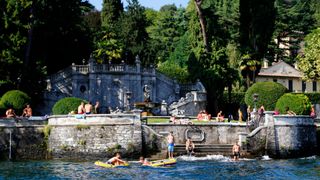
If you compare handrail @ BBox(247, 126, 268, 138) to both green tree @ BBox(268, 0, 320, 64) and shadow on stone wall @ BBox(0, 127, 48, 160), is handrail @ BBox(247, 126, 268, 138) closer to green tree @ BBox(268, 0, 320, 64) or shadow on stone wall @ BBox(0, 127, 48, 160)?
shadow on stone wall @ BBox(0, 127, 48, 160)

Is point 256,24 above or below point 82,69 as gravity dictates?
above

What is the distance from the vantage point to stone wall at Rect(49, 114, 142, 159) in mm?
41000

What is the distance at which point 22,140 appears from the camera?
1656 inches

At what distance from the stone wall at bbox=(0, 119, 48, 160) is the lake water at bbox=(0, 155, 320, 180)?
4.46 feet

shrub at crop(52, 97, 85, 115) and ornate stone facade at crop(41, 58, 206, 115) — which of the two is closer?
shrub at crop(52, 97, 85, 115)

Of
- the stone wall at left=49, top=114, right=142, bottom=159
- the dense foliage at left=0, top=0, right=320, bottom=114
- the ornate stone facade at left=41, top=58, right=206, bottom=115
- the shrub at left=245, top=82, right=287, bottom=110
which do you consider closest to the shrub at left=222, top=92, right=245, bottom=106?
the dense foliage at left=0, top=0, right=320, bottom=114

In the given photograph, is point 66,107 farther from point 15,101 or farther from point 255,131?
point 255,131

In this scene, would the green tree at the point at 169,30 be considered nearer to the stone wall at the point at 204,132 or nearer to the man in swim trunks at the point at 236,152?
the stone wall at the point at 204,132

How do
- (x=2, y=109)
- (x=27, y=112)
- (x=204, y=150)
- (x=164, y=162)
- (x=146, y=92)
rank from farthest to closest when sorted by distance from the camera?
(x=146, y=92), (x=2, y=109), (x=27, y=112), (x=204, y=150), (x=164, y=162)

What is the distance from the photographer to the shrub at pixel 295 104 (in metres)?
45.4

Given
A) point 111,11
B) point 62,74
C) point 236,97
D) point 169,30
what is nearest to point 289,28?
point 169,30

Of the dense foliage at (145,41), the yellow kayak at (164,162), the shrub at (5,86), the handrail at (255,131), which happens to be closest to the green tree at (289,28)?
the dense foliage at (145,41)

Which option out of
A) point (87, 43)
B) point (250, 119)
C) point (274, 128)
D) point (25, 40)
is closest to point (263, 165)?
point (274, 128)

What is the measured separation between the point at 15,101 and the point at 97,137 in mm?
7919
